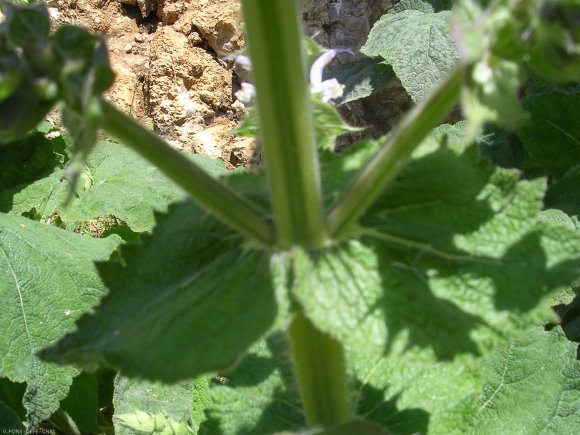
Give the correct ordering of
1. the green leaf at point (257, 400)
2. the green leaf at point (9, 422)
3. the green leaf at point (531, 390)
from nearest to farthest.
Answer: the green leaf at point (257, 400), the green leaf at point (531, 390), the green leaf at point (9, 422)

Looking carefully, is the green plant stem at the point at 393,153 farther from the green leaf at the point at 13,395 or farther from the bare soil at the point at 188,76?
the bare soil at the point at 188,76

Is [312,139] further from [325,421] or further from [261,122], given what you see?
[325,421]

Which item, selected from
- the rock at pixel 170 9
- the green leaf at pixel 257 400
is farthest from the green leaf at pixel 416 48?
the green leaf at pixel 257 400

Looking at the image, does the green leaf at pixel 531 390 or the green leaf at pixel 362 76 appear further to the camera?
the green leaf at pixel 362 76

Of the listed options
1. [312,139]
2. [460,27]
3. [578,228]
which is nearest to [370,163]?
[312,139]

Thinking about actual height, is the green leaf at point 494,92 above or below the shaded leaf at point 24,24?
below

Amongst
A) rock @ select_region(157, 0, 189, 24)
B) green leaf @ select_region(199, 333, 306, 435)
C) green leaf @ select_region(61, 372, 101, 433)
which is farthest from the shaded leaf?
rock @ select_region(157, 0, 189, 24)
